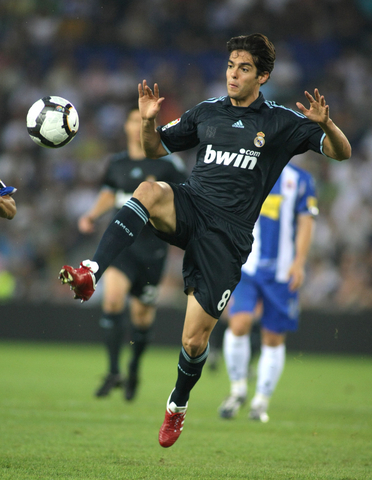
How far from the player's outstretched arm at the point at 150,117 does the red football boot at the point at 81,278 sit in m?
1.12

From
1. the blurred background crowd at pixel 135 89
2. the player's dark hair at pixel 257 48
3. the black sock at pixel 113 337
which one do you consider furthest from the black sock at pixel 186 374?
the blurred background crowd at pixel 135 89

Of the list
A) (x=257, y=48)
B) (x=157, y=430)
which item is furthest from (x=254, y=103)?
(x=157, y=430)

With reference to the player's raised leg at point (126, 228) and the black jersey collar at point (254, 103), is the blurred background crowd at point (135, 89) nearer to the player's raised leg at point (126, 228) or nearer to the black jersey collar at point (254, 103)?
the black jersey collar at point (254, 103)

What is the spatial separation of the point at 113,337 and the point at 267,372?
1.69 meters

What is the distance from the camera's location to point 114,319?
23.1 ft

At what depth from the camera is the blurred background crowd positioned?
13375mm

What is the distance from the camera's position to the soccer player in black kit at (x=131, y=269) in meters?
6.87

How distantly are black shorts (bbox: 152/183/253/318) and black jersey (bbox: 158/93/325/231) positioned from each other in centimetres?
7

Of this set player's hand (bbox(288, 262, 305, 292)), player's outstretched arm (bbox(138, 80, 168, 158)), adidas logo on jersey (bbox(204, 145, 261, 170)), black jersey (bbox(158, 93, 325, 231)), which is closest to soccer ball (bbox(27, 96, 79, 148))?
player's outstretched arm (bbox(138, 80, 168, 158))

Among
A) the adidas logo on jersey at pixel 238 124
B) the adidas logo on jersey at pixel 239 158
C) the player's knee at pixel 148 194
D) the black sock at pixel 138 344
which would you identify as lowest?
the black sock at pixel 138 344

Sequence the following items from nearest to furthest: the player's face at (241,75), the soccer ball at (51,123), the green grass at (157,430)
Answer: the green grass at (157,430), the player's face at (241,75), the soccer ball at (51,123)

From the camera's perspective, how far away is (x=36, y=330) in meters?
12.7

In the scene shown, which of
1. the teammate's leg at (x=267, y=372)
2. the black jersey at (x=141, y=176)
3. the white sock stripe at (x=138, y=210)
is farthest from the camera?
the black jersey at (x=141, y=176)

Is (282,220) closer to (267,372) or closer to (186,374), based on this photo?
(267,372)
